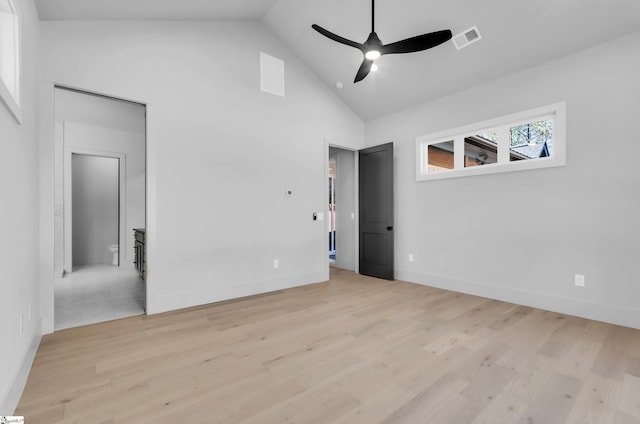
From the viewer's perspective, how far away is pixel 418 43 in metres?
2.77

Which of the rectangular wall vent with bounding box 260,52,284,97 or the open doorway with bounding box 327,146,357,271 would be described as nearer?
the rectangular wall vent with bounding box 260,52,284,97

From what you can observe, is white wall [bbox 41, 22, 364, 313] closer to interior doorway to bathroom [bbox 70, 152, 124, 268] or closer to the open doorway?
the open doorway

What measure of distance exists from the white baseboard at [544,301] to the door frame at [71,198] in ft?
19.3

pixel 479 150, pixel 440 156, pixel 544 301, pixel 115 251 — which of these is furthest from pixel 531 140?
pixel 115 251

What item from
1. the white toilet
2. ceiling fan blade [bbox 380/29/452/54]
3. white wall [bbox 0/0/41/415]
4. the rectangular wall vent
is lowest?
the white toilet

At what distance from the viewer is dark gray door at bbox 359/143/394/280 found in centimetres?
499

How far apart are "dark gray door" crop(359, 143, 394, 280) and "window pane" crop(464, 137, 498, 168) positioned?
1.18 metres

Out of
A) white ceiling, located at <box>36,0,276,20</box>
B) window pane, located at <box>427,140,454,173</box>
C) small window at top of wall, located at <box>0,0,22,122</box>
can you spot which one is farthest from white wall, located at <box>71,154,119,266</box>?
window pane, located at <box>427,140,454,173</box>

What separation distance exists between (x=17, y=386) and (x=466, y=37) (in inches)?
198

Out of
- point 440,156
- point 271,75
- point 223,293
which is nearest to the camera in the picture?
point 223,293

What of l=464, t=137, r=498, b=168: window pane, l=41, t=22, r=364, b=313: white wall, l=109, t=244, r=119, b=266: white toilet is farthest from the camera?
l=109, t=244, r=119, b=266: white toilet

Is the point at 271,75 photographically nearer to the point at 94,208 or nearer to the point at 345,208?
the point at 345,208

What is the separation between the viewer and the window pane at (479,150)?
3980 millimetres

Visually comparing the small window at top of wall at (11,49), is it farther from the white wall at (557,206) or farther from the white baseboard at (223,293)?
the white wall at (557,206)
